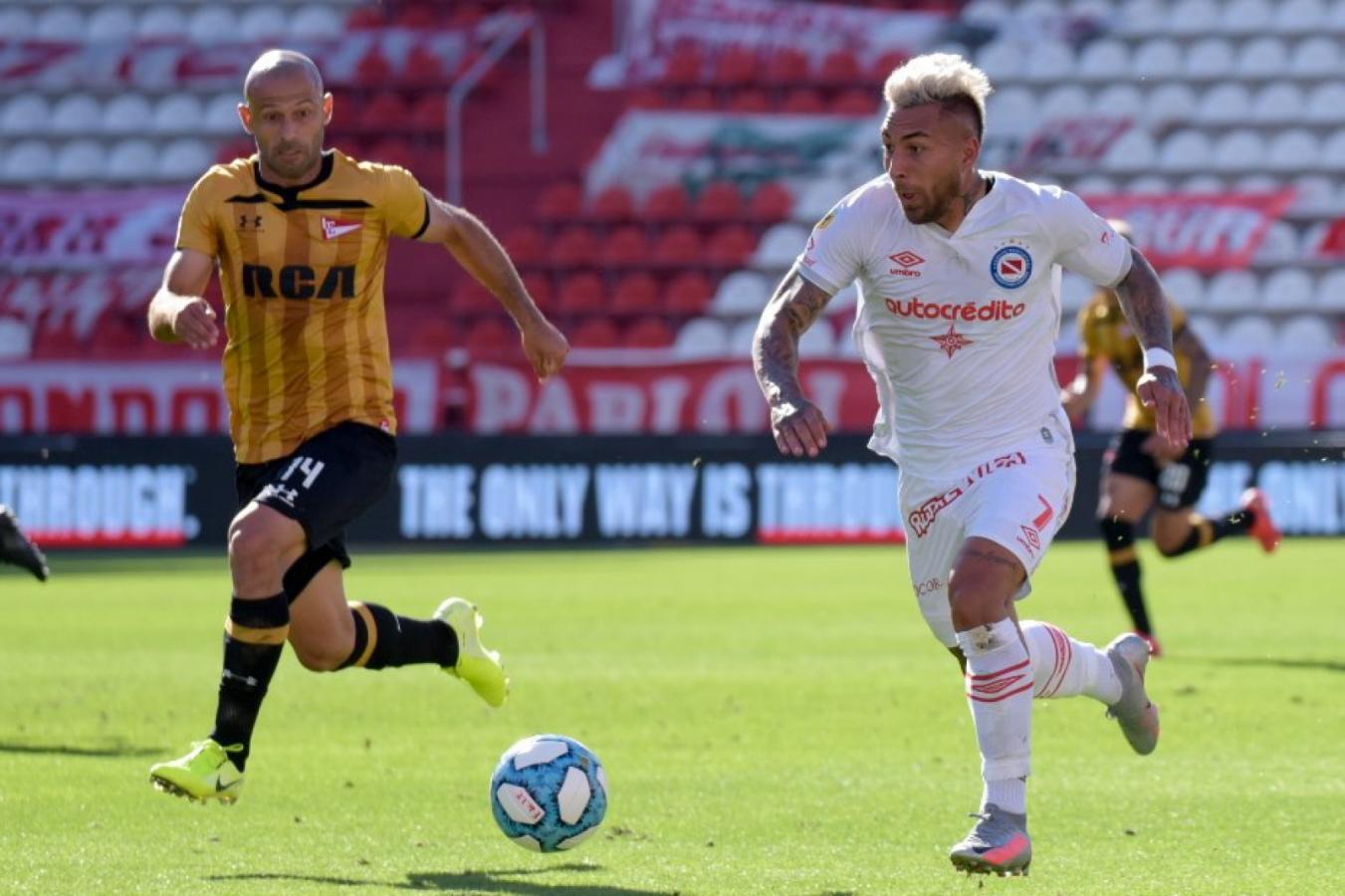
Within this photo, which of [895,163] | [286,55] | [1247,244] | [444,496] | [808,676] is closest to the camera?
[895,163]

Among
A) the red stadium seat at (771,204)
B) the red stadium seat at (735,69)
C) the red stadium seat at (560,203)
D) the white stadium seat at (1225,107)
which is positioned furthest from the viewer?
the red stadium seat at (735,69)

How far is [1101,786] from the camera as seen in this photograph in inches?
298

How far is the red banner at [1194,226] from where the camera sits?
2620cm

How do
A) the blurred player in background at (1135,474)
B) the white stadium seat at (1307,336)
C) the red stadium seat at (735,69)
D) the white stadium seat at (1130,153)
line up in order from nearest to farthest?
1. the blurred player in background at (1135,474)
2. the white stadium seat at (1307,336)
3. the white stadium seat at (1130,153)
4. the red stadium seat at (735,69)

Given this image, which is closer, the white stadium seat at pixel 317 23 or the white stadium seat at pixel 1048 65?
the white stadium seat at pixel 1048 65

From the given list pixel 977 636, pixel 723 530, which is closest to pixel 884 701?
pixel 977 636

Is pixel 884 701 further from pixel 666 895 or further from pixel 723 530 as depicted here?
pixel 723 530

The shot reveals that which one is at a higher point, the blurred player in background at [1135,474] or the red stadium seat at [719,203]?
the red stadium seat at [719,203]

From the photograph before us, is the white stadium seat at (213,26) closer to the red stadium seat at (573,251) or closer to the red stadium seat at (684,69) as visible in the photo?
the red stadium seat at (684,69)

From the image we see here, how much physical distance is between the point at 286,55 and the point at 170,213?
2102 cm

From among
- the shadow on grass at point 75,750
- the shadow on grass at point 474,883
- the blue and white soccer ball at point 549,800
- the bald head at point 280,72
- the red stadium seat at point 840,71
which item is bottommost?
the shadow on grass at point 75,750

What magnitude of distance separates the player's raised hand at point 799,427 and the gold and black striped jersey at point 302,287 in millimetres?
1575

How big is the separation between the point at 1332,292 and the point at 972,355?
20671mm

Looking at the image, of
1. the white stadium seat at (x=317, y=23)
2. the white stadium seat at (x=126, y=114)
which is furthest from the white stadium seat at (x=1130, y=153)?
the white stadium seat at (x=126, y=114)
